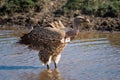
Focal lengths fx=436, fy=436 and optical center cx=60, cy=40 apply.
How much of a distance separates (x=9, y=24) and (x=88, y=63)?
7.58m

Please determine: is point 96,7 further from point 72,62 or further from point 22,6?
point 72,62

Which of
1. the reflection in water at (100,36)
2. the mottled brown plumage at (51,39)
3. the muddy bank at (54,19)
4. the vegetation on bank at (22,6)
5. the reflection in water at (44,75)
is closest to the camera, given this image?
the reflection in water at (44,75)

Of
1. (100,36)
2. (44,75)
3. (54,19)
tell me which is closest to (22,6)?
(54,19)

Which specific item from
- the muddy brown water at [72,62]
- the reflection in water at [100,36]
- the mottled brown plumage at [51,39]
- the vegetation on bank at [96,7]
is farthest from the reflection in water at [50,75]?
the vegetation on bank at [96,7]

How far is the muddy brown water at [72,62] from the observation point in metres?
9.40

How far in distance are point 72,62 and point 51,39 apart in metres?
1.05

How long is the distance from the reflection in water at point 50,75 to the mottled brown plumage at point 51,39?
288mm

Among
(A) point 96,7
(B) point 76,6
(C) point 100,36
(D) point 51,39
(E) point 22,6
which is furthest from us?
(E) point 22,6

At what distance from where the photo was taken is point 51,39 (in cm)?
984

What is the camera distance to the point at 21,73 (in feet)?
32.0

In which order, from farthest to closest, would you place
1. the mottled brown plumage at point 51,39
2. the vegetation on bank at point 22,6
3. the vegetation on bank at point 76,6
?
the vegetation on bank at point 22,6 < the vegetation on bank at point 76,6 < the mottled brown plumage at point 51,39

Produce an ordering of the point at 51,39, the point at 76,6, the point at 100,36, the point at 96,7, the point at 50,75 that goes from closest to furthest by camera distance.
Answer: the point at 50,75 → the point at 51,39 → the point at 100,36 → the point at 96,7 → the point at 76,6

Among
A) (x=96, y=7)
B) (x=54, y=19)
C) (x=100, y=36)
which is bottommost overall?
(x=100, y=36)

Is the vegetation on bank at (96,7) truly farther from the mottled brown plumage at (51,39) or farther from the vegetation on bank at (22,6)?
the mottled brown plumage at (51,39)
